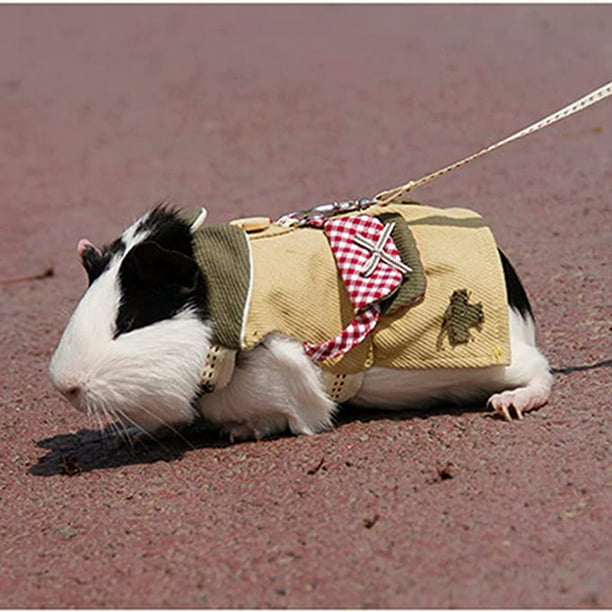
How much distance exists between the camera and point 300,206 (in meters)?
8.29

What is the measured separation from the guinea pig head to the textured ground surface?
295mm

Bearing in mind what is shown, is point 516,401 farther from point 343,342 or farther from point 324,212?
point 324,212

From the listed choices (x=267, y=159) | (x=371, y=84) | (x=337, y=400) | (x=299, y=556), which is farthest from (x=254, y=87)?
(x=299, y=556)

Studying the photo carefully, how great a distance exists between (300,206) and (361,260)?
168 inches

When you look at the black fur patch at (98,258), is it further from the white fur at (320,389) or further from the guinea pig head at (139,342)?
the white fur at (320,389)

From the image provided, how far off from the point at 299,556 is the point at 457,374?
114 centimetres

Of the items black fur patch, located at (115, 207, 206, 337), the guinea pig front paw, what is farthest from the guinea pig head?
the guinea pig front paw

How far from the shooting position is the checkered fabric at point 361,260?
13.2 feet

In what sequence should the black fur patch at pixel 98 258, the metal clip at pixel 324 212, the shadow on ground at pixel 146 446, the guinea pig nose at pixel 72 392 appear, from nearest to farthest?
the guinea pig nose at pixel 72 392 < the black fur patch at pixel 98 258 < the shadow on ground at pixel 146 446 < the metal clip at pixel 324 212

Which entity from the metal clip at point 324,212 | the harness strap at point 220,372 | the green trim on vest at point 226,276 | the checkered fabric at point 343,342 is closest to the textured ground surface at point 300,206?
the harness strap at point 220,372

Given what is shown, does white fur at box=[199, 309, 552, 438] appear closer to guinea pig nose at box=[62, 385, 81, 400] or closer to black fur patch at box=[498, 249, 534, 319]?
black fur patch at box=[498, 249, 534, 319]

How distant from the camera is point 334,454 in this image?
399 centimetres

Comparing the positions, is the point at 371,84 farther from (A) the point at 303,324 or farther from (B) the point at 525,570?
(B) the point at 525,570

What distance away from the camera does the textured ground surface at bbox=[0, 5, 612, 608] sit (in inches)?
128
